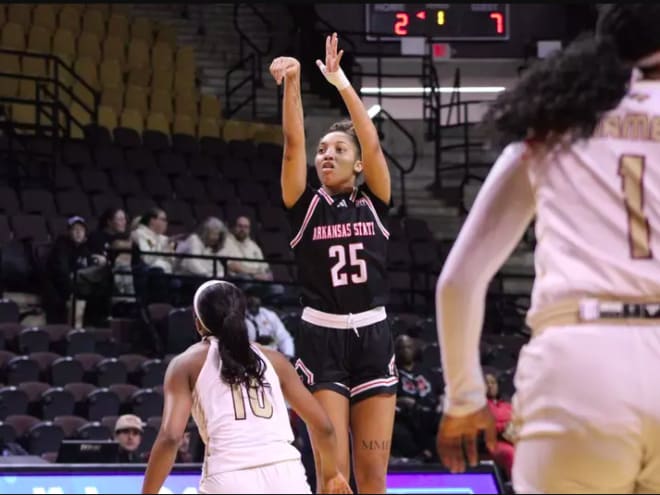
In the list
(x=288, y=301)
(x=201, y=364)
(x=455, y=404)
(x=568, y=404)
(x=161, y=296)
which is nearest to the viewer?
(x=568, y=404)

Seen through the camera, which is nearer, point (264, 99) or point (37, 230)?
point (37, 230)

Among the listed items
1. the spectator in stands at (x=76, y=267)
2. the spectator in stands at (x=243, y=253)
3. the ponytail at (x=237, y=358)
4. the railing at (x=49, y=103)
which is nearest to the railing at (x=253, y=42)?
the railing at (x=49, y=103)

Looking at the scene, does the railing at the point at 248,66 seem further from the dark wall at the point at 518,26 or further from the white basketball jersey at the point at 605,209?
the white basketball jersey at the point at 605,209

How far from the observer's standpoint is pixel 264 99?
2044 centimetres

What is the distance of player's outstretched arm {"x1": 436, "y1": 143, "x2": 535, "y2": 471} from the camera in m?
2.99

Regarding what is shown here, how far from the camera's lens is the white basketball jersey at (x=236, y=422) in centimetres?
530

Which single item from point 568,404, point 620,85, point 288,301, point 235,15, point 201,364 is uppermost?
point 235,15

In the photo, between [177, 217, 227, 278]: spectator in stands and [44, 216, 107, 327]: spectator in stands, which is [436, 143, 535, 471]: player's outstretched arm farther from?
[177, 217, 227, 278]: spectator in stands

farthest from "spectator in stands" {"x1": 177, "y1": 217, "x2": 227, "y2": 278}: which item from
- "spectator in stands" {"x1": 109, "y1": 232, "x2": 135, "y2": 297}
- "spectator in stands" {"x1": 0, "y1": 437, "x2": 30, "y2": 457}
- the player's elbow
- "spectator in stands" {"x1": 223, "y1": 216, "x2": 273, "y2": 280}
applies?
the player's elbow

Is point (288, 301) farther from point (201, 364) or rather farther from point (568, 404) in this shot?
point (568, 404)

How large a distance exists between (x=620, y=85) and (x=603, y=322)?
52 centimetres

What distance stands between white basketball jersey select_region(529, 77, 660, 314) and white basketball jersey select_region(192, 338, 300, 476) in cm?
252

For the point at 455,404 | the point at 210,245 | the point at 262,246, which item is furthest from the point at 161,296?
the point at 455,404

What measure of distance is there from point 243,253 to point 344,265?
8322 mm
